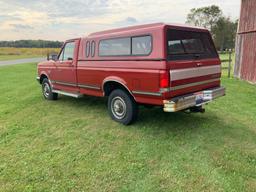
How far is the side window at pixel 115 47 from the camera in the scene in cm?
Answer: 552

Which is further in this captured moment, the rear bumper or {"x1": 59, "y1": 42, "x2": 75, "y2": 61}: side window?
{"x1": 59, "y1": 42, "x2": 75, "y2": 61}: side window

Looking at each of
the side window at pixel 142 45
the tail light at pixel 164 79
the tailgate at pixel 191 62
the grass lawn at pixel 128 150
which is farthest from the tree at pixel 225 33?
the tail light at pixel 164 79

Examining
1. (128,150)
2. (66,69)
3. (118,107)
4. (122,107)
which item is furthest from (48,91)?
(128,150)

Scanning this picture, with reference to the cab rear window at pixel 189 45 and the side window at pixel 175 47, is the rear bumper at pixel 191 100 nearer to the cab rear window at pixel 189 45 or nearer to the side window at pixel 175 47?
the cab rear window at pixel 189 45

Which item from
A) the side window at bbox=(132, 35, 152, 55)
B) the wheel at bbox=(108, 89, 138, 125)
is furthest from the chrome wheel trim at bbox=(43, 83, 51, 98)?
the side window at bbox=(132, 35, 152, 55)

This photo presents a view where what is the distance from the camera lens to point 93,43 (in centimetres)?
641

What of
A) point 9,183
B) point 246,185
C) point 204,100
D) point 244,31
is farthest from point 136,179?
point 244,31

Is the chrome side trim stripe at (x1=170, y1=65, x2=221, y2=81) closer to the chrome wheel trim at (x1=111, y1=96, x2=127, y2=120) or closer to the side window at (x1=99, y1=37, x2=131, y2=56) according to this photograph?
the side window at (x1=99, y1=37, x2=131, y2=56)

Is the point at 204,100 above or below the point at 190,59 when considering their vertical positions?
below

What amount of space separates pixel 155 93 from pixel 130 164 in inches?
57.0

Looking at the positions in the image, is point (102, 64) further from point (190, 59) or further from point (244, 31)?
point (244, 31)

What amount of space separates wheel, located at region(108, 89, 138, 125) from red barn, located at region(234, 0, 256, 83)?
28.2 feet

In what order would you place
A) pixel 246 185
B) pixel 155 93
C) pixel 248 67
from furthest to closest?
pixel 248 67, pixel 155 93, pixel 246 185

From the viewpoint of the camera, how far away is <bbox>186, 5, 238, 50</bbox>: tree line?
59219 millimetres
